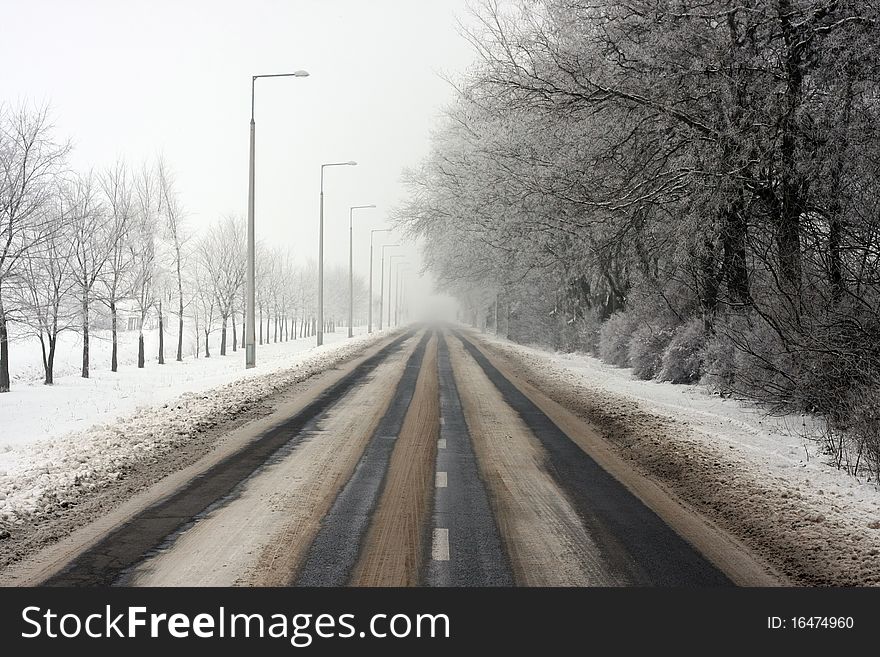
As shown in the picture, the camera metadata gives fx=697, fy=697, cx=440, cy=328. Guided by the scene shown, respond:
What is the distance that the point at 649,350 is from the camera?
20.0 meters

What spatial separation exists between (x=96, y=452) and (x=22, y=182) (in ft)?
51.4

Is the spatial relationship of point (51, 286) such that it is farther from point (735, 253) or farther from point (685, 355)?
point (735, 253)

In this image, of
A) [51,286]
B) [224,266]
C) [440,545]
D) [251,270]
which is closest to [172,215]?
[224,266]

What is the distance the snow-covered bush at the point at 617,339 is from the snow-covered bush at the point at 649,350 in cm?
304

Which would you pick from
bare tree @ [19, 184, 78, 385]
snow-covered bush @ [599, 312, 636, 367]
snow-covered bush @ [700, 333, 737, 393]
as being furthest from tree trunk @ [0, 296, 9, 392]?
snow-covered bush @ [700, 333, 737, 393]

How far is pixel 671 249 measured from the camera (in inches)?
586

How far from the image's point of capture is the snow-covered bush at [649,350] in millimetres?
19562

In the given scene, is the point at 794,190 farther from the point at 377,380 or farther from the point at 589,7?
the point at 377,380

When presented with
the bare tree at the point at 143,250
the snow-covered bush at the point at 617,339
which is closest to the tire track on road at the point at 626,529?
the snow-covered bush at the point at 617,339

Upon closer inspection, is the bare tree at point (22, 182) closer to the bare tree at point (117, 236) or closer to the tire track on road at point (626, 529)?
the bare tree at point (117, 236)

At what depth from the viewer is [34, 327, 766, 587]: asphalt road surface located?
4.65 m

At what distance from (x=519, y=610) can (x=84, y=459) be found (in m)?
6.18

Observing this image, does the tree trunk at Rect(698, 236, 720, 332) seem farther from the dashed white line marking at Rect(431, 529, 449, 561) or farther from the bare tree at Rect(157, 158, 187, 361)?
the bare tree at Rect(157, 158, 187, 361)

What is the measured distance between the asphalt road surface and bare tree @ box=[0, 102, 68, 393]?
45.3ft
